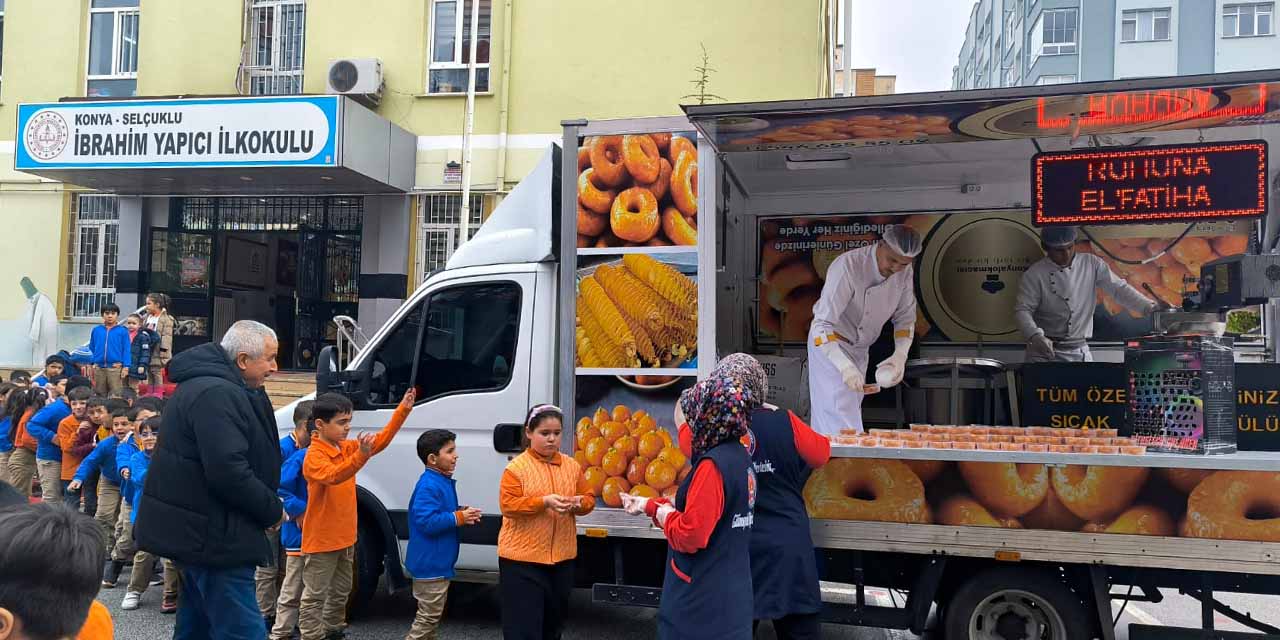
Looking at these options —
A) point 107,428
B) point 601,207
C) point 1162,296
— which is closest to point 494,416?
point 601,207

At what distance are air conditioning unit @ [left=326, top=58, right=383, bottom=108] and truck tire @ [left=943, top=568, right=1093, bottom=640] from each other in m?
12.9

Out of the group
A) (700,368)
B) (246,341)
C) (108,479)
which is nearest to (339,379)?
(246,341)

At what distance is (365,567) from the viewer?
639 centimetres

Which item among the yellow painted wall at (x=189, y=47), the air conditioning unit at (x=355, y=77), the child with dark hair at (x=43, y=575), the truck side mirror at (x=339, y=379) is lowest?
the child with dark hair at (x=43, y=575)

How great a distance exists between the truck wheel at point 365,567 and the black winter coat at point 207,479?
207 centimetres

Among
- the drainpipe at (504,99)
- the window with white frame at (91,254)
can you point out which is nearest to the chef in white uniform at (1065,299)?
the drainpipe at (504,99)

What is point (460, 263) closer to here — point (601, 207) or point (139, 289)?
point (601, 207)

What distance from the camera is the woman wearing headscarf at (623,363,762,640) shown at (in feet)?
11.9

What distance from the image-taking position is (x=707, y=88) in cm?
1512

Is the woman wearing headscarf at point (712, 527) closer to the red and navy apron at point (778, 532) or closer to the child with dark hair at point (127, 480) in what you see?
the red and navy apron at point (778, 532)

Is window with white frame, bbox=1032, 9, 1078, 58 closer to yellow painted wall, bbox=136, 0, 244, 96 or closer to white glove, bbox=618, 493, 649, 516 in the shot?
yellow painted wall, bbox=136, 0, 244, 96

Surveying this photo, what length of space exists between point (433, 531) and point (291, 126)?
1015 centimetres

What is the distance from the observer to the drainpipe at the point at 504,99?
15570mm

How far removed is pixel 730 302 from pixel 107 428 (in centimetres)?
519
